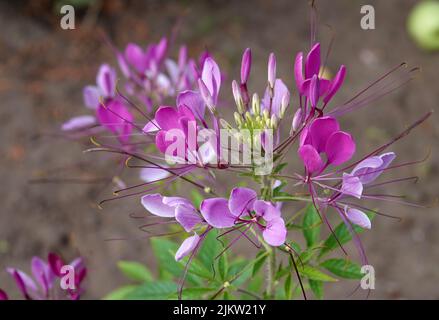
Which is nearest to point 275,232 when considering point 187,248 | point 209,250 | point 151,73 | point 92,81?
Result: point 187,248

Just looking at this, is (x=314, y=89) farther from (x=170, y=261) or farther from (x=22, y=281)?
(x=22, y=281)

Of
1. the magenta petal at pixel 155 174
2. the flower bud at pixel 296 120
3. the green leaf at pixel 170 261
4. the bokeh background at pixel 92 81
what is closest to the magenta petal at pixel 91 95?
the magenta petal at pixel 155 174

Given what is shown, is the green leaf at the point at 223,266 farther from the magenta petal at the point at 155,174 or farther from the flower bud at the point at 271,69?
the flower bud at the point at 271,69

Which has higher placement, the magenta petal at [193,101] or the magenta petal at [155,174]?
the magenta petal at [193,101]
